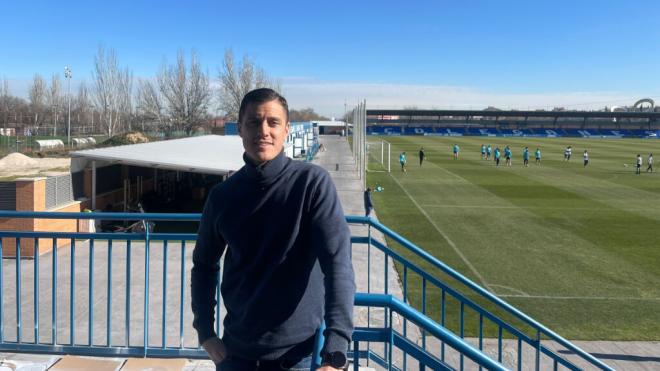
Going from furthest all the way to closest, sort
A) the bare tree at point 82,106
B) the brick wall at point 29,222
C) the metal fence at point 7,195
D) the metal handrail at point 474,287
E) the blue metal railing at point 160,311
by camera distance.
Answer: the bare tree at point 82,106 < the metal fence at point 7,195 < the brick wall at point 29,222 < the metal handrail at point 474,287 < the blue metal railing at point 160,311

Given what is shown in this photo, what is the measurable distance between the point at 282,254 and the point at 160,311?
6.28 meters

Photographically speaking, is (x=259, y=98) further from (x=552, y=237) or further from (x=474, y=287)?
(x=552, y=237)

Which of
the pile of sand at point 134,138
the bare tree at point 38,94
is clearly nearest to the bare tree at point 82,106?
the bare tree at point 38,94

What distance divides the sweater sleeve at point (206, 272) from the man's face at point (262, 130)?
0.31 meters

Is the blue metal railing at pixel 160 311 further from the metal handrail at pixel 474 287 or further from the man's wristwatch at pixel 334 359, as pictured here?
the man's wristwatch at pixel 334 359

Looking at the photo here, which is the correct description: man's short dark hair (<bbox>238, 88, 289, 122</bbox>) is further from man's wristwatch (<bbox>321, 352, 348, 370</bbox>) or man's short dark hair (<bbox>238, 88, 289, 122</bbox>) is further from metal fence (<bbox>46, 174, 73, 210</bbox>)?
metal fence (<bbox>46, 174, 73, 210</bbox>)

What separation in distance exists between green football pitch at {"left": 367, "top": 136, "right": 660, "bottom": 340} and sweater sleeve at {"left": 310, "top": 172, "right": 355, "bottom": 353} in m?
7.43

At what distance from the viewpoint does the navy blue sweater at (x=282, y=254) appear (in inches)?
83.2

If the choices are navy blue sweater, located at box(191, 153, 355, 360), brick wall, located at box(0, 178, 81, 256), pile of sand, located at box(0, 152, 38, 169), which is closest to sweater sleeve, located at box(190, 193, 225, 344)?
navy blue sweater, located at box(191, 153, 355, 360)

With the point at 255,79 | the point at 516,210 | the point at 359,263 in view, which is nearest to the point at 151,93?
the point at 255,79

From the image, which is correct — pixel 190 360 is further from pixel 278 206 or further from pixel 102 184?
pixel 102 184

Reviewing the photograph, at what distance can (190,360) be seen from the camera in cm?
446

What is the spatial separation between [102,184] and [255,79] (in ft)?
199

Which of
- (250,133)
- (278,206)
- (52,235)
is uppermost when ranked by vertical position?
(250,133)
